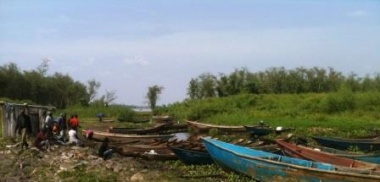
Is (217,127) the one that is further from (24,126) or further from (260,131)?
(24,126)

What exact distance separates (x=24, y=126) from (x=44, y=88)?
3490 cm

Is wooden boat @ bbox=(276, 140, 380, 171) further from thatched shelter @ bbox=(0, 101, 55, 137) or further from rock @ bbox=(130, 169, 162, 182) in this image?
thatched shelter @ bbox=(0, 101, 55, 137)

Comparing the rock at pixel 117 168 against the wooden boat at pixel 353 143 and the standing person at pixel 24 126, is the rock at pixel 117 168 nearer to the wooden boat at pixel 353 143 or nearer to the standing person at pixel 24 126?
the standing person at pixel 24 126

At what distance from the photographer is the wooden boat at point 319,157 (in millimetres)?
14942

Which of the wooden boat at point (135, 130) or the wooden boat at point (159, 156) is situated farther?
the wooden boat at point (135, 130)

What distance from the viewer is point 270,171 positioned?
46.7ft

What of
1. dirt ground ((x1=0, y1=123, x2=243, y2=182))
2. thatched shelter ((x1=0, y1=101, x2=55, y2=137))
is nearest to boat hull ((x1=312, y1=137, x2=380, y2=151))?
dirt ground ((x1=0, y1=123, x2=243, y2=182))

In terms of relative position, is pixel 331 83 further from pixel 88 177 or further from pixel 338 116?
pixel 88 177

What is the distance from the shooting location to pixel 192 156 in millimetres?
18812

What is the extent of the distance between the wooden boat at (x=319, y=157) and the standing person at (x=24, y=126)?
443 inches

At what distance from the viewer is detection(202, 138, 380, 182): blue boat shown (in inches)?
486

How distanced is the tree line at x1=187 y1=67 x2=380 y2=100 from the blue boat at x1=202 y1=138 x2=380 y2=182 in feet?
125

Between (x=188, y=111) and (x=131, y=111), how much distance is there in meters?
6.75

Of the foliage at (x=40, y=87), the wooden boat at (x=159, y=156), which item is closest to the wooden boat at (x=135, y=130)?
the wooden boat at (x=159, y=156)
